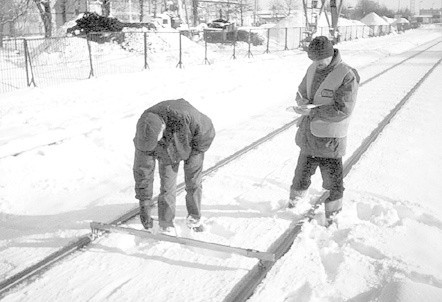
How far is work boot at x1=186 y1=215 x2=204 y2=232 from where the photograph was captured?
4746 mm

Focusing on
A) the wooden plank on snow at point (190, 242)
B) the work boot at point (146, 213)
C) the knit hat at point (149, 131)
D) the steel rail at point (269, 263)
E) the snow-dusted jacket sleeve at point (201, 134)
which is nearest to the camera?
the steel rail at point (269, 263)

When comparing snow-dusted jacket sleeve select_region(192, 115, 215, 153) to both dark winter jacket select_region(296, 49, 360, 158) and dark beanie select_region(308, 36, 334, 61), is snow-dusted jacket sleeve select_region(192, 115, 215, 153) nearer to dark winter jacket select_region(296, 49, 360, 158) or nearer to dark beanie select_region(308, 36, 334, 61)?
dark winter jacket select_region(296, 49, 360, 158)

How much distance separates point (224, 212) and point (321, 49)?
2158 mm

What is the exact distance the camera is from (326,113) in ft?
14.5

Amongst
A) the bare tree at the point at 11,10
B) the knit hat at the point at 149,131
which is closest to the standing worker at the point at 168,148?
the knit hat at the point at 149,131

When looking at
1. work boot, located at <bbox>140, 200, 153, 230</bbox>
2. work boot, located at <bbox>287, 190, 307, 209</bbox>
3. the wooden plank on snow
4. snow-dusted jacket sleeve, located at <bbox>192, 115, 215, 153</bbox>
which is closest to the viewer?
the wooden plank on snow

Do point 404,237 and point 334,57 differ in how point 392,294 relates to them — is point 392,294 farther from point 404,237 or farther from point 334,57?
point 334,57

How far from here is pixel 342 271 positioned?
13.1 ft

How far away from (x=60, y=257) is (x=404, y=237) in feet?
11.0

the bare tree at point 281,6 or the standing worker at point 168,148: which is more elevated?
the bare tree at point 281,6

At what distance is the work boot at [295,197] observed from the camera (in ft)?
17.0

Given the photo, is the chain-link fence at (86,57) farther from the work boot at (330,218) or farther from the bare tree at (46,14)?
the work boot at (330,218)

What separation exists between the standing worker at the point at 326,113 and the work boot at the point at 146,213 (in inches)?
67.0

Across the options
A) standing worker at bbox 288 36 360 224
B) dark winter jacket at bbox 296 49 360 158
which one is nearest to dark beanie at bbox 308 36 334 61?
standing worker at bbox 288 36 360 224
